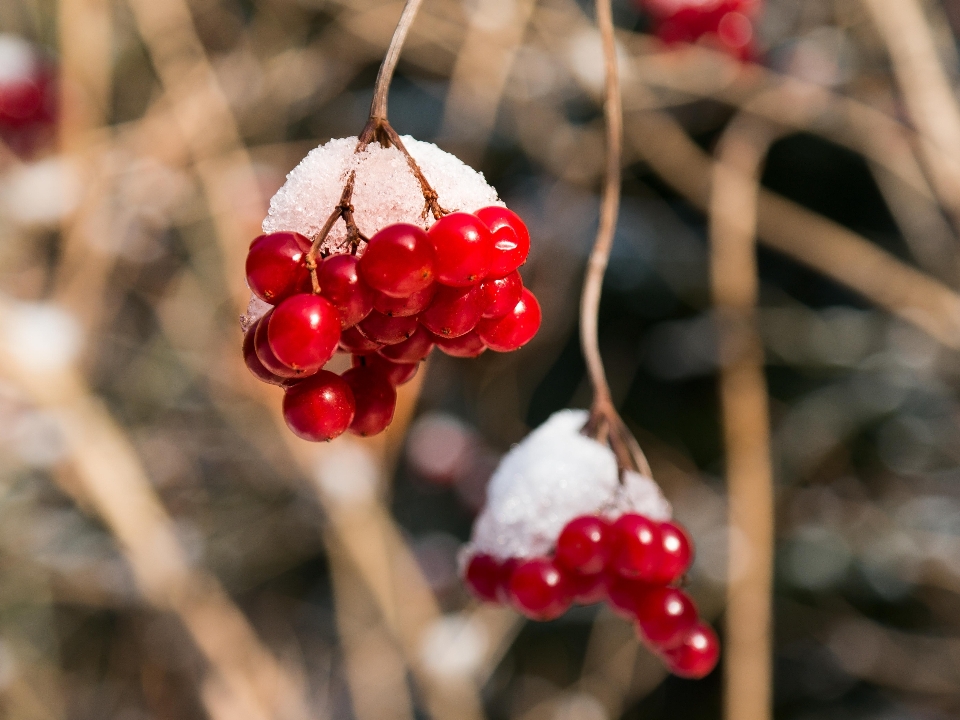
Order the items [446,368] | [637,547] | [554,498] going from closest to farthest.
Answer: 1. [637,547]
2. [554,498]
3. [446,368]

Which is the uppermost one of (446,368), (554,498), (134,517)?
(554,498)

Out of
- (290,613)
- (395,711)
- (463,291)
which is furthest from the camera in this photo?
(290,613)

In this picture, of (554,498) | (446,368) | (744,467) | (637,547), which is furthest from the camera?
(446,368)

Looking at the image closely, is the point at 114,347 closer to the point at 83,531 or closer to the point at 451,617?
the point at 83,531

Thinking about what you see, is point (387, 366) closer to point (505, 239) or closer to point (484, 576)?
point (505, 239)

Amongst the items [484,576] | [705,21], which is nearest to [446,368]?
[705,21]

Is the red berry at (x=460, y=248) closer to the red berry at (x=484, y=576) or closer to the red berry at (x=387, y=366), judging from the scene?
the red berry at (x=387, y=366)

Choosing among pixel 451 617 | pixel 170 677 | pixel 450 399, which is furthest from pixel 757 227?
pixel 170 677
